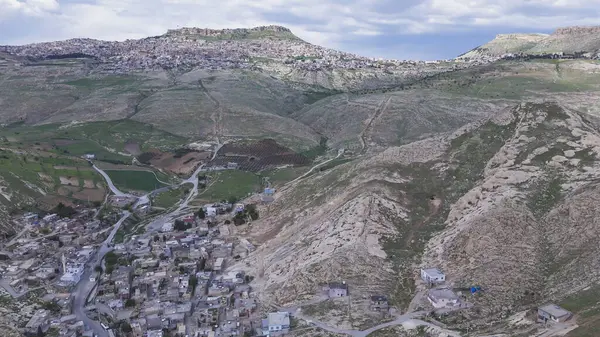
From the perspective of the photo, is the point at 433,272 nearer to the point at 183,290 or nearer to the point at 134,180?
the point at 183,290

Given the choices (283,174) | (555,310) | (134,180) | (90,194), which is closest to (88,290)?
(90,194)

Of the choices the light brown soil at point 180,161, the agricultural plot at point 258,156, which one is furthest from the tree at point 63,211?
the agricultural plot at point 258,156

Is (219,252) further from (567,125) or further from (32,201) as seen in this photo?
(567,125)

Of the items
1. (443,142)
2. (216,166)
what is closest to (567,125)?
(443,142)

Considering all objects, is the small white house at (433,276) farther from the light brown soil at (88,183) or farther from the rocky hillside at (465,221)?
the light brown soil at (88,183)

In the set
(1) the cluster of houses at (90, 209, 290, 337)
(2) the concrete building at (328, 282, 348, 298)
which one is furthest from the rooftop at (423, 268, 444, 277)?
(1) the cluster of houses at (90, 209, 290, 337)

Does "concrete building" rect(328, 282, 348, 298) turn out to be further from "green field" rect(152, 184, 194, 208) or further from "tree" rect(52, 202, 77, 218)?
"tree" rect(52, 202, 77, 218)
